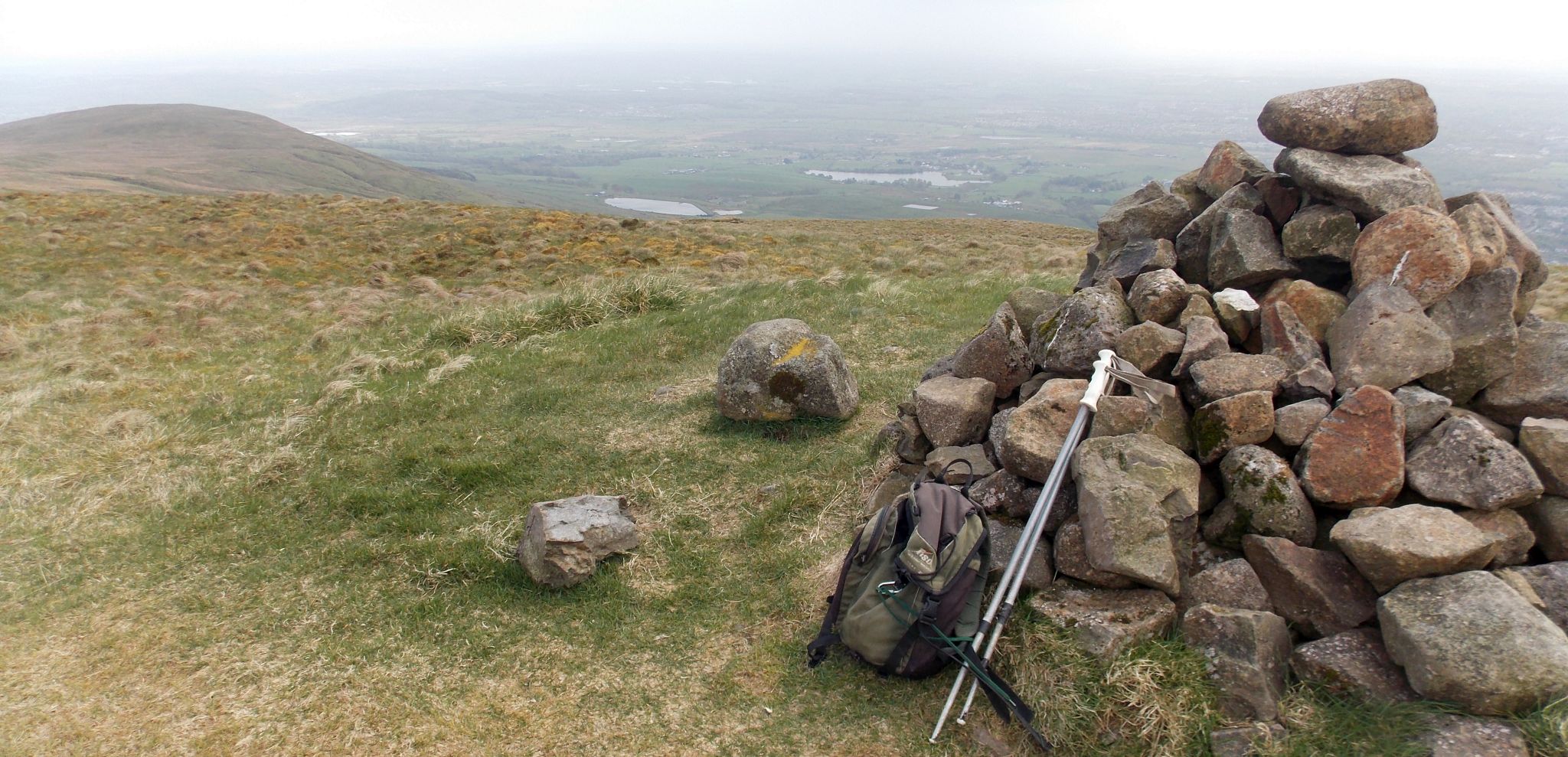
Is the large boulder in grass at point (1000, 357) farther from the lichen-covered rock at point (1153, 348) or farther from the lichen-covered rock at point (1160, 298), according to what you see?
the lichen-covered rock at point (1153, 348)

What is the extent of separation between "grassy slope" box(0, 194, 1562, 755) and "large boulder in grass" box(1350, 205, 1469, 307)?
3.93 metres

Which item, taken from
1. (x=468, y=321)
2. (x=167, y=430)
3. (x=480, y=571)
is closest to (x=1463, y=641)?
(x=480, y=571)

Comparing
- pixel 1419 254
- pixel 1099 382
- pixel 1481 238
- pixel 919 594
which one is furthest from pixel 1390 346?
pixel 919 594

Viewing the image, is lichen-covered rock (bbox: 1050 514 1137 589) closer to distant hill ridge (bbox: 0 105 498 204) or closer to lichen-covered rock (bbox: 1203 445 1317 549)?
lichen-covered rock (bbox: 1203 445 1317 549)

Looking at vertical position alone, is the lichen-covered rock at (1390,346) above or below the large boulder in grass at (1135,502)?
above

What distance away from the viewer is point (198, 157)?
133750 millimetres

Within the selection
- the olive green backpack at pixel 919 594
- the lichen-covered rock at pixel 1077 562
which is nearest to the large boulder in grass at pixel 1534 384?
the lichen-covered rock at pixel 1077 562

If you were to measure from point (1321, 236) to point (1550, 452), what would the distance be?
9.12 feet

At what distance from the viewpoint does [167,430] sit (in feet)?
39.9

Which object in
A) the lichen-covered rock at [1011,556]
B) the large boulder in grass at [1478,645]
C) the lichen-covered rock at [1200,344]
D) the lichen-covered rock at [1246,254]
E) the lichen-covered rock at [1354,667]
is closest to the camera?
the large boulder in grass at [1478,645]

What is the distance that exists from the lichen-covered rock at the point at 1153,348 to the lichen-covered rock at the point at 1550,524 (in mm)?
2657

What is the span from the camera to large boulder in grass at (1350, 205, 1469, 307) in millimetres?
6750

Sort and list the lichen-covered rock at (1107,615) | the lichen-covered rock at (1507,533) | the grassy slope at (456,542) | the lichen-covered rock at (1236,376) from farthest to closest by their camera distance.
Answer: the lichen-covered rock at (1236,376) → the grassy slope at (456,542) → the lichen-covered rock at (1107,615) → the lichen-covered rock at (1507,533)

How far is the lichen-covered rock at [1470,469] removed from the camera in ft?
17.8
